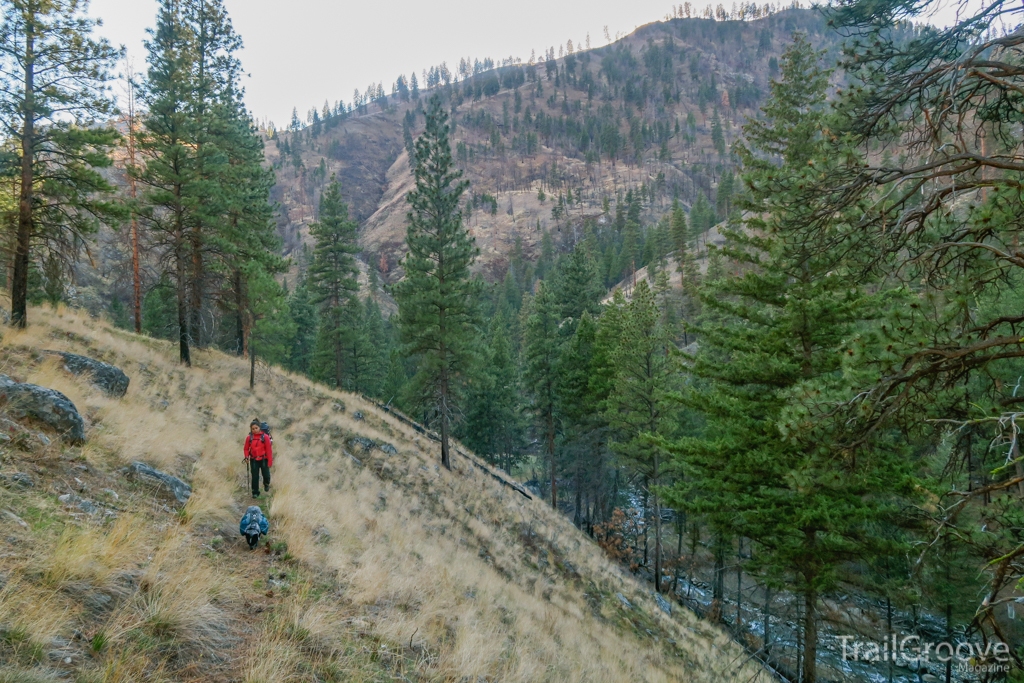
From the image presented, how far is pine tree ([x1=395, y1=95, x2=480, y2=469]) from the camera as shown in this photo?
20.2 m

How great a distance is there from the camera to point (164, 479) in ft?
22.1

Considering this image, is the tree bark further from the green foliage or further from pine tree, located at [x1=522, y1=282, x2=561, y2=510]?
the green foliage

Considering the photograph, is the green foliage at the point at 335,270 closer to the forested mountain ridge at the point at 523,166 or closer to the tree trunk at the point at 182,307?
the tree trunk at the point at 182,307

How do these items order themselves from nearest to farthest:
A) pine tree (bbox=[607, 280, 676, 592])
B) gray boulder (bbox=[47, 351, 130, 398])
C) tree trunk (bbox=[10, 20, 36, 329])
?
gray boulder (bbox=[47, 351, 130, 398])
tree trunk (bbox=[10, 20, 36, 329])
pine tree (bbox=[607, 280, 676, 592])

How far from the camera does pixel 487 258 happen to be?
11719 cm

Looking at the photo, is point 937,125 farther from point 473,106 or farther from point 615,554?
point 473,106

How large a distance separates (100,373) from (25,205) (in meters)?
7.20

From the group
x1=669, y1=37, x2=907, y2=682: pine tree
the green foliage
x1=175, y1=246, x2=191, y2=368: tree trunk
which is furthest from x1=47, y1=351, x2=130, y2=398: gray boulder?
the green foliage

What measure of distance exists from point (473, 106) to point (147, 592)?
211 metres

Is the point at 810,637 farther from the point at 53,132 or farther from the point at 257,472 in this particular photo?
the point at 53,132

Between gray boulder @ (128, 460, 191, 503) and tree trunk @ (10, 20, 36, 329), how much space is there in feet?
33.7

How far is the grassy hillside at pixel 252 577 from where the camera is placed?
3.56 meters

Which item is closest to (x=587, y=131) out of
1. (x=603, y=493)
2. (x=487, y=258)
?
(x=487, y=258)

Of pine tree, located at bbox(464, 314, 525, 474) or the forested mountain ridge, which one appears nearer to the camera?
pine tree, located at bbox(464, 314, 525, 474)
